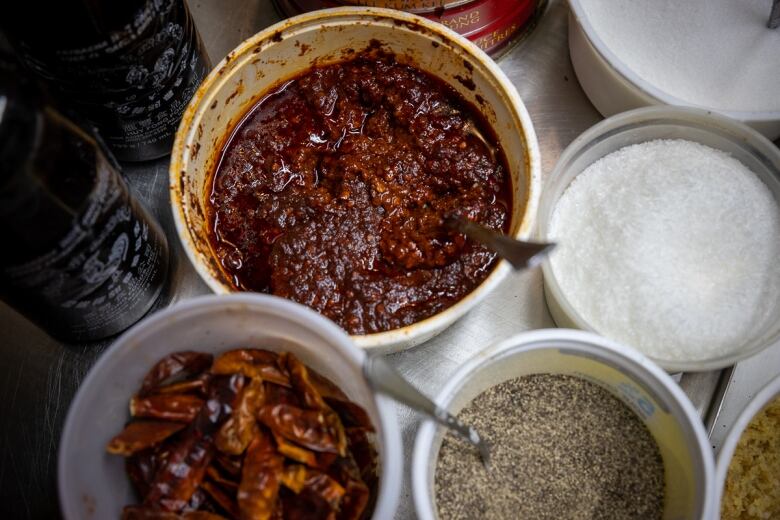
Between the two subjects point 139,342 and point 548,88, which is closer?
point 139,342

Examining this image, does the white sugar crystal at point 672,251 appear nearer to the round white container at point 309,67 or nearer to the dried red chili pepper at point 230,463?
the round white container at point 309,67

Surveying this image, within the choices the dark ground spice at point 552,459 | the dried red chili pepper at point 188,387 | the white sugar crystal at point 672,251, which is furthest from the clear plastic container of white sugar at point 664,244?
Answer: the dried red chili pepper at point 188,387

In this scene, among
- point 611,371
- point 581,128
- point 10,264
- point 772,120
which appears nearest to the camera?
point 10,264

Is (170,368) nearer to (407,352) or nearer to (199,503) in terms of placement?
(199,503)

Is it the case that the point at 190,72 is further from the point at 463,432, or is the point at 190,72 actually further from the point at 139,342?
the point at 463,432

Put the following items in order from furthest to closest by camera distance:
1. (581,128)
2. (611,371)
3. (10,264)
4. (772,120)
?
(581,128) < (772,120) < (611,371) < (10,264)

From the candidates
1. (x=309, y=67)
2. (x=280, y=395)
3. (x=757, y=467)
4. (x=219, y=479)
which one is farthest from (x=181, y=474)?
(x=757, y=467)

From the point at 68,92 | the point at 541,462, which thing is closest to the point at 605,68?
the point at 541,462
